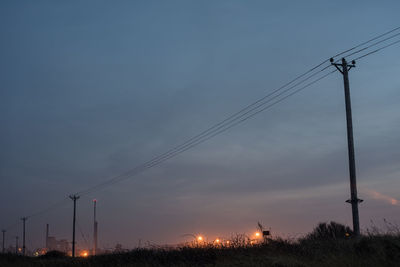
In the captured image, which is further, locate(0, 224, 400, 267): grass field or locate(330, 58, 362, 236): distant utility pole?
locate(330, 58, 362, 236): distant utility pole

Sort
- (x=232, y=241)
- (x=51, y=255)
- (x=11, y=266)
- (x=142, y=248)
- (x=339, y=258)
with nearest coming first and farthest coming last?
(x=339, y=258)
(x=232, y=241)
(x=142, y=248)
(x=11, y=266)
(x=51, y=255)

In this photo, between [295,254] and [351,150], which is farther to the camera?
[351,150]

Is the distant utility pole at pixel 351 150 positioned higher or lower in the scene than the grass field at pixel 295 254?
higher

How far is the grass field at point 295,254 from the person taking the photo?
37.8ft

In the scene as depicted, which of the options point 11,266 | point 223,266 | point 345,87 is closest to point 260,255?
point 223,266

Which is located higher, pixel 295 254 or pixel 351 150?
pixel 351 150

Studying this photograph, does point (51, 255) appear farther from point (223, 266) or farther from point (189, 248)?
point (223, 266)

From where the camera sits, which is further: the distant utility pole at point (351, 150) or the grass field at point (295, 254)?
the distant utility pole at point (351, 150)

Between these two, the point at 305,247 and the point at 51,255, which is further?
the point at 51,255

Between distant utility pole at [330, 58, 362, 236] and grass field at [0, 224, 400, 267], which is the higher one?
distant utility pole at [330, 58, 362, 236]

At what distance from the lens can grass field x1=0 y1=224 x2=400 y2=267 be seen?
11531mm

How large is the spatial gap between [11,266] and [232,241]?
22780 mm

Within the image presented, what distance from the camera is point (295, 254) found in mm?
13727

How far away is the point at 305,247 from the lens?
1420 centimetres
